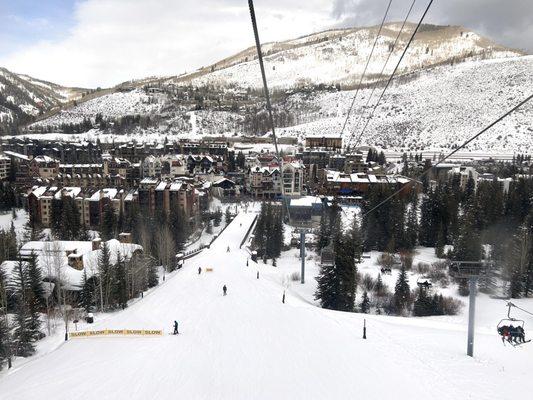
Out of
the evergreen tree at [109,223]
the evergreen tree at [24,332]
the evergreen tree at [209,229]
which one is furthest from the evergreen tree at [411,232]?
the evergreen tree at [24,332]

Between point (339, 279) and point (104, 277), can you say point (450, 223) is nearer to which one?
point (339, 279)

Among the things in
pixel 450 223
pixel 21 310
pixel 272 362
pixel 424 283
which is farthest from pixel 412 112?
pixel 272 362

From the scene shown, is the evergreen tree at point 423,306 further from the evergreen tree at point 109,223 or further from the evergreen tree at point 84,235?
the evergreen tree at point 84,235

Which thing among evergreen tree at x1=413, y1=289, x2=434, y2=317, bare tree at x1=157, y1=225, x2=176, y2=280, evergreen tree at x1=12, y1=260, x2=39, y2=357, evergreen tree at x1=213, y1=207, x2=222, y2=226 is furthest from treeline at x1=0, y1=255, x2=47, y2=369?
evergreen tree at x1=213, y1=207, x2=222, y2=226

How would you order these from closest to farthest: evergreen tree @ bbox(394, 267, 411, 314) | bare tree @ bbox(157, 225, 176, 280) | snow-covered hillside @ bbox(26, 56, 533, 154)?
evergreen tree @ bbox(394, 267, 411, 314) < bare tree @ bbox(157, 225, 176, 280) < snow-covered hillside @ bbox(26, 56, 533, 154)

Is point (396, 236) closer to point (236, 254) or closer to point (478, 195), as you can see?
point (478, 195)

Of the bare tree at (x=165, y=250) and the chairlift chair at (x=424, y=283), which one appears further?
the bare tree at (x=165, y=250)

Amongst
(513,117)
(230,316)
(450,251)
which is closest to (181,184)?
(450,251)

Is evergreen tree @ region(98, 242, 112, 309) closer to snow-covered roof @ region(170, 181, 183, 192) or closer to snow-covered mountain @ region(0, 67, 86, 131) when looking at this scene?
snow-covered roof @ region(170, 181, 183, 192)
